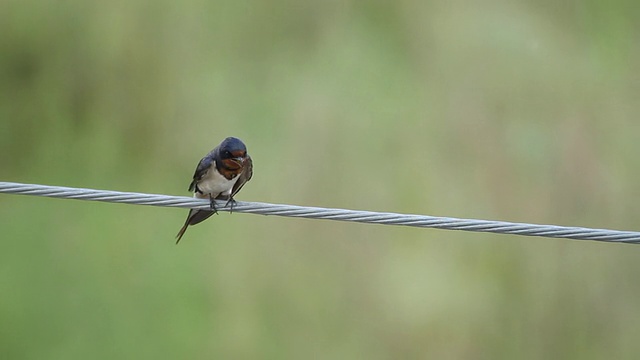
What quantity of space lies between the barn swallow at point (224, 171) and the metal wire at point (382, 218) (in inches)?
22.2

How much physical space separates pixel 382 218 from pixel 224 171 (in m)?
0.80

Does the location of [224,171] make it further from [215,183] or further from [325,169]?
[325,169]

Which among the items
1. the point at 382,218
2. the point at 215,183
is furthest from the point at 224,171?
the point at 382,218

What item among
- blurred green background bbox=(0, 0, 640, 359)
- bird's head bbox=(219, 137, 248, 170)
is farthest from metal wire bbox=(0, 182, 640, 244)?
blurred green background bbox=(0, 0, 640, 359)

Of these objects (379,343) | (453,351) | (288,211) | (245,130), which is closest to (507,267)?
(453,351)

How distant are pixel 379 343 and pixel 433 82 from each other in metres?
1.04

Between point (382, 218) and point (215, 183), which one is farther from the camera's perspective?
point (215, 183)

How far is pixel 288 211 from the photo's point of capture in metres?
1.50

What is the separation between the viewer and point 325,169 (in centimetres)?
302

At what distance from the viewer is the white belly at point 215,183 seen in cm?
219

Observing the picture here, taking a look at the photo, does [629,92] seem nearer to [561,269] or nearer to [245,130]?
[561,269]

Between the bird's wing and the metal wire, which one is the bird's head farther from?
the metal wire

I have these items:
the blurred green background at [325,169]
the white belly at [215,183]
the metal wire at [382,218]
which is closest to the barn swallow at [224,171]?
the white belly at [215,183]

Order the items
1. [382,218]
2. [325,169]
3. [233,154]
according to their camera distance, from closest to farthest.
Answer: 1. [382,218]
2. [233,154]
3. [325,169]
